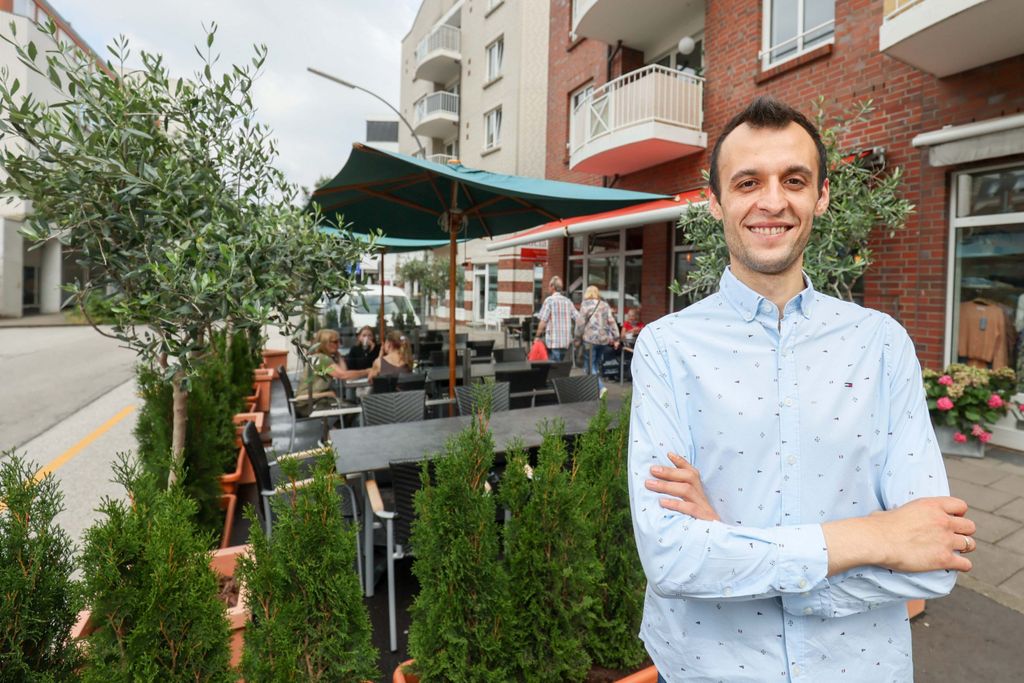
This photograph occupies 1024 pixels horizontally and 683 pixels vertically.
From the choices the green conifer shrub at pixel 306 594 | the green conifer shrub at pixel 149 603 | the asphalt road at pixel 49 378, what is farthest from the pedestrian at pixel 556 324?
the green conifer shrub at pixel 149 603

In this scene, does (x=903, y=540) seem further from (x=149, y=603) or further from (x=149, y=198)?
(x=149, y=198)

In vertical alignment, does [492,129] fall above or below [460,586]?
above

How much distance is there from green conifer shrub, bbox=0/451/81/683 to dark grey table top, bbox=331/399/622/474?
128 centimetres

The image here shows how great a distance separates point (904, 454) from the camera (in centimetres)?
116

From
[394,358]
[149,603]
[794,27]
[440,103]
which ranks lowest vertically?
[149,603]

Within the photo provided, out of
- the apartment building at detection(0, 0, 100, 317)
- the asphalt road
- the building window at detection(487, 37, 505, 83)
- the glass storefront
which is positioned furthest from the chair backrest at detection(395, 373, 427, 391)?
the apartment building at detection(0, 0, 100, 317)

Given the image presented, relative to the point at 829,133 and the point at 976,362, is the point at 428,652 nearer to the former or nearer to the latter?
the point at 829,133

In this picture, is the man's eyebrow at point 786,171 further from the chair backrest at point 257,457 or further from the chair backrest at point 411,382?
the chair backrest at point 411,382

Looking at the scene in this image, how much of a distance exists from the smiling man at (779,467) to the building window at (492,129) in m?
23.0

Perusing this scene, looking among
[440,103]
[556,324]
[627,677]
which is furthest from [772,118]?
[440,103]

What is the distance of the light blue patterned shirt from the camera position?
1.02 m

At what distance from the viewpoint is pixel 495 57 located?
23.9m

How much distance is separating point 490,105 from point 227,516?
22427 millimetres

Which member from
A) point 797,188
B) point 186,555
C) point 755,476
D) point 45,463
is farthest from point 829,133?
point 45,463
